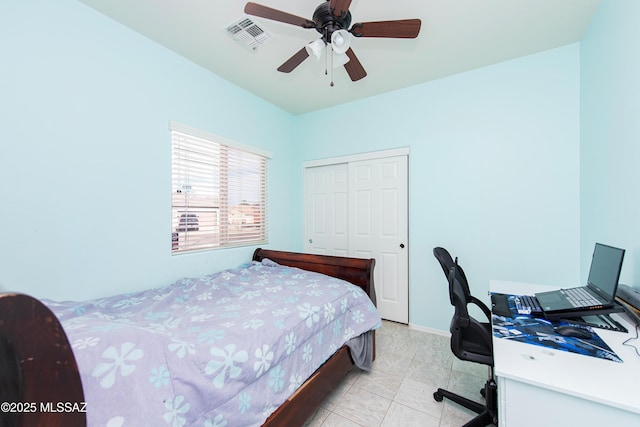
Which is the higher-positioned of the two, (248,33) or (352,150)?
(248,33)

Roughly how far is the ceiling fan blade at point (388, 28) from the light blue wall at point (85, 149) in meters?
1.73

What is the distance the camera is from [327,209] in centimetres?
360

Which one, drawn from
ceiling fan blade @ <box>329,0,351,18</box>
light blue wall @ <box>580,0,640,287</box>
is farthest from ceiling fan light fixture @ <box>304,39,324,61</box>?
light blue wall @ <box>580,0,640,287</box>

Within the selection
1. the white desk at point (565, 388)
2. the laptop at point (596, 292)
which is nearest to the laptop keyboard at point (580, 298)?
the laptop at point (596, 292)

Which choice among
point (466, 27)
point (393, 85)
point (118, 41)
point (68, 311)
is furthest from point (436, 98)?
point (68, 311)

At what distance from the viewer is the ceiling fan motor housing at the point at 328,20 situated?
1507 mm

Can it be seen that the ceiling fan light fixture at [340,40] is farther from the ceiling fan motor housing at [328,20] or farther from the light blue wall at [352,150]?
the light blue wall at [352,150]

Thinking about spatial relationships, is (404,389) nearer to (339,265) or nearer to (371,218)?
(339,265)

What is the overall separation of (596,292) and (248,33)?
2877 mm

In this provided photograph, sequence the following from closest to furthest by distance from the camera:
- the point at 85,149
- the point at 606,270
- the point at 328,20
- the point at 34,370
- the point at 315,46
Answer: the point at 34,370 → the point at 606,270 → the point at 328,20 → the point at 315,46 → the point at 85,149

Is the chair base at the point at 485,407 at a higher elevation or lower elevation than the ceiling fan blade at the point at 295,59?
lower

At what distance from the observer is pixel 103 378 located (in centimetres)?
77

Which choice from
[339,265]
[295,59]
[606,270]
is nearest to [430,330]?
[339,265]

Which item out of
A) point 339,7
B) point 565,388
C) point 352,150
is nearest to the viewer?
point 565,388
